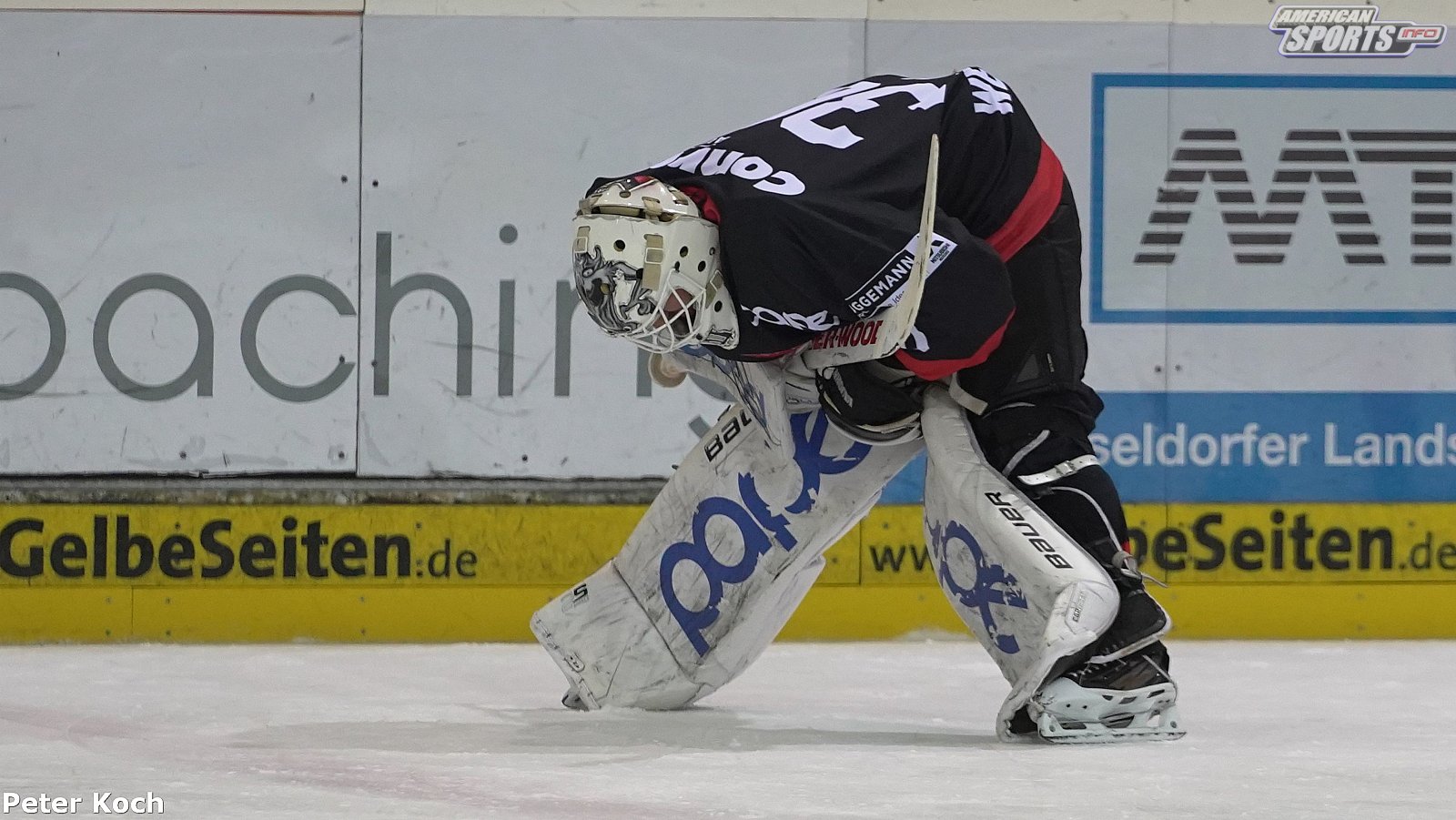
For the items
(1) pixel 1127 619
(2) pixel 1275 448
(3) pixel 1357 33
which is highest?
(3) pixel 1357 33

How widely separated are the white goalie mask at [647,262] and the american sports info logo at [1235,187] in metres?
2.07

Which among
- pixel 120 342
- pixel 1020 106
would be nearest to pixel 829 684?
pixel 1020 106

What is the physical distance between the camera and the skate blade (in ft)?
9.29

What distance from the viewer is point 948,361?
9.45 ft

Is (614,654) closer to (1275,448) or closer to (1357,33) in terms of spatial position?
(1275,448)

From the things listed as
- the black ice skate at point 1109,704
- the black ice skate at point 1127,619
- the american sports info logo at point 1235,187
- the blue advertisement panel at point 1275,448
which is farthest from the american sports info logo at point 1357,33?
the black ice skate at point 1109,704

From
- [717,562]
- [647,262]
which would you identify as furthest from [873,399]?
[647,262]

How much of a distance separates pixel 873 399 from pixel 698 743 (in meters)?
0.65

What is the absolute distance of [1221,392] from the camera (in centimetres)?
461

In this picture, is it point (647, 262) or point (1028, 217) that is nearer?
point (647, 262)

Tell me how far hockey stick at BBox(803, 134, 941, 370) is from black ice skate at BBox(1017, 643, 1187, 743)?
60 cm
